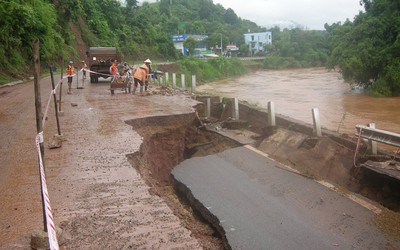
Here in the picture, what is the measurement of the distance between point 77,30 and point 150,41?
20611mm

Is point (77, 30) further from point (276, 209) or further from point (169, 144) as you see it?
point (276, 209)

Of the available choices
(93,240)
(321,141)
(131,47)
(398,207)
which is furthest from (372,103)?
(131,47)

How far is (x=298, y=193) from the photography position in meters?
6.43

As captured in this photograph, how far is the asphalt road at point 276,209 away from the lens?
4.85 metres

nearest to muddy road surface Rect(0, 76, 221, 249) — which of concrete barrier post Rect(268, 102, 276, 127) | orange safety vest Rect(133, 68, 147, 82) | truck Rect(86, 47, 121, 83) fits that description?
concrete barrier post Rect(268, 102, 276, 127)

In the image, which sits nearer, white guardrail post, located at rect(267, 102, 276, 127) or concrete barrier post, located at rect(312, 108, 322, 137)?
concrete barrier post, located at rect(312, 108, 322, 137)

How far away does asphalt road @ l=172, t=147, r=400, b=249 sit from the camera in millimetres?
4848

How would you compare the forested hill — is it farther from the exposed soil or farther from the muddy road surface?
the muddy road surface

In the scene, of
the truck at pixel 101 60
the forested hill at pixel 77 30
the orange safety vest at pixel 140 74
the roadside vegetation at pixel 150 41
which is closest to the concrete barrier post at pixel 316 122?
the forested hill at pixel 77 30

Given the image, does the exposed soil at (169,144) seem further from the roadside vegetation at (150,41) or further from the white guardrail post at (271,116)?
the roadside vegetation at (150,41)

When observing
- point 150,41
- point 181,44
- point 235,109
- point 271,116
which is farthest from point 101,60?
point 181,44

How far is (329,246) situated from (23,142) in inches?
255

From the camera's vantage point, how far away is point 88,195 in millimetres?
5211

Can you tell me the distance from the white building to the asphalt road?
105 m
